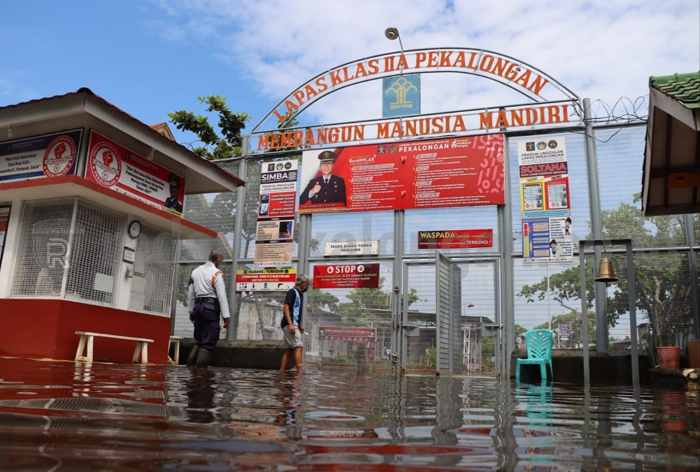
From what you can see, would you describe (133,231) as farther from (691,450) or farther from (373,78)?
(691,450)

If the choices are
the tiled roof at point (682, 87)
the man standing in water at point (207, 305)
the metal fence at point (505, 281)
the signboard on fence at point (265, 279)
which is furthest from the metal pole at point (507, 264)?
the man standing in water at point (207, 305)

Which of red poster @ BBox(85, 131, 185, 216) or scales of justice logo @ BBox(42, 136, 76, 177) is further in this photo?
red poster @ BBox(85, 131, 185, 216)

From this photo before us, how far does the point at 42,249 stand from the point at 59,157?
1500mm

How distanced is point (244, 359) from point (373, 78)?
710 cm

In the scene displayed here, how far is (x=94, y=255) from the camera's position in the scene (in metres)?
9.53

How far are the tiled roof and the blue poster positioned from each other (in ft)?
24.0

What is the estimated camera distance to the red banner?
40.9ft

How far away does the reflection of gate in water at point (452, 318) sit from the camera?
11719 millimetres

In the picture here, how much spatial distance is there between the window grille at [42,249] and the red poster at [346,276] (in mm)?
5424

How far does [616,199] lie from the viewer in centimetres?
1177

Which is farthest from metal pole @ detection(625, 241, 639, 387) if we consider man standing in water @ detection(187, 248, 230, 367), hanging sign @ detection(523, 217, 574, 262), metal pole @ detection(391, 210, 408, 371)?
man standing in water @ detection(187, 248, 230, 367)

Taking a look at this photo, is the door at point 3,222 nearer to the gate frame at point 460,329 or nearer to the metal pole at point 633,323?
the gate frame at point 460,329

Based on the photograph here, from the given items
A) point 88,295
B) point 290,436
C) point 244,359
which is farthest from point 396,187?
point 290,436

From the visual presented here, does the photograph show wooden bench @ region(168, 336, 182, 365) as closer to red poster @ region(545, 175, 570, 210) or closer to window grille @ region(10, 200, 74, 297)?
window grille @ region(10, 200, 74, 297)
